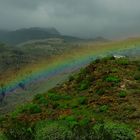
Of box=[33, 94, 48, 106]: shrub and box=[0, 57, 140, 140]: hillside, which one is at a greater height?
box=[0, 57, 140, 140]: hillside

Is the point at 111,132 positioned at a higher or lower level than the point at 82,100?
higher

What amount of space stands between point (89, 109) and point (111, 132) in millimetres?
15438

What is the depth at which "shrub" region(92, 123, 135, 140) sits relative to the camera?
113ft

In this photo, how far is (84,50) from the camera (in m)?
74.7

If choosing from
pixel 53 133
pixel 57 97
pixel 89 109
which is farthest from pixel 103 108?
pixel 53 133

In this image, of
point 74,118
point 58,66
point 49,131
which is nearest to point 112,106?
point 74,118

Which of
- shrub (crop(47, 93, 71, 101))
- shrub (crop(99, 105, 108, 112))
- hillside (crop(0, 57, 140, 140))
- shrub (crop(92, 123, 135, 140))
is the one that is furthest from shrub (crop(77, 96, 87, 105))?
shrub (crop(92, 123, 135, 140))

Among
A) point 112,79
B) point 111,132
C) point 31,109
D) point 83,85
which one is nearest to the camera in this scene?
point 111,132

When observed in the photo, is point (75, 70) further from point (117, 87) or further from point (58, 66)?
point (117, 87)

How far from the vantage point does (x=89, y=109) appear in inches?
2040

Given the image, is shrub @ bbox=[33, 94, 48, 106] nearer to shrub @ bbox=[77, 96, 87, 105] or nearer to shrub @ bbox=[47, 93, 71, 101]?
shrub @ bbox=[47, 93, 71, 101]

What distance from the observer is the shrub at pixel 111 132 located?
34562 millimetres

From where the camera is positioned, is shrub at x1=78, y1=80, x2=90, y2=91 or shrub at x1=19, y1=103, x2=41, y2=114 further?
shrub at x1=78, y1=80, x2=90, y2=91

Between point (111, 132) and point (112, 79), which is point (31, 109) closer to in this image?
point (112, 79)
